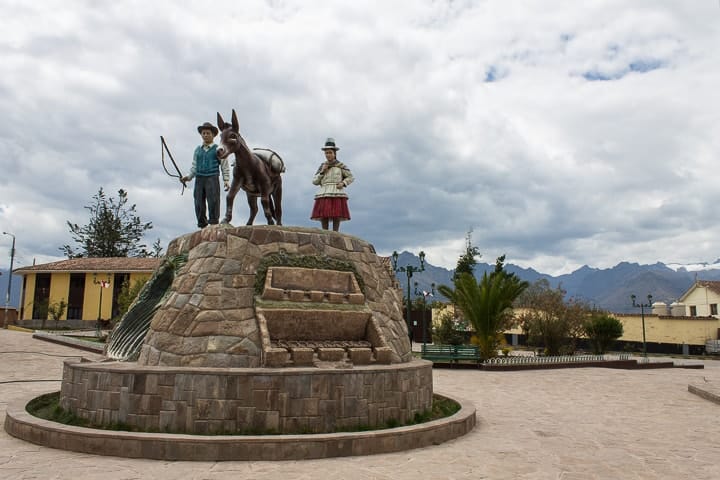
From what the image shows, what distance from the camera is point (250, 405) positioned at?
6.20 meters

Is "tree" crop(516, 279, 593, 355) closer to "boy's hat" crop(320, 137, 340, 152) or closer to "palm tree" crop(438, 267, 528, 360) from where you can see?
"palm tree" crop(438, 267, 528, 360)

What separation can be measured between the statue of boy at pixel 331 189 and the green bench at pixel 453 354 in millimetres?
10765

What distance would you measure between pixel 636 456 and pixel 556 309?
1840 cm

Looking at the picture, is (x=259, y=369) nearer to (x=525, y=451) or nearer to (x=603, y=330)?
(x=525, y=451)

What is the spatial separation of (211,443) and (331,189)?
5.83 meters

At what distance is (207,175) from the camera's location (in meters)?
9.10

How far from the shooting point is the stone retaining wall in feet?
20.2

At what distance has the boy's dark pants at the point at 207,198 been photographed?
9109 mm

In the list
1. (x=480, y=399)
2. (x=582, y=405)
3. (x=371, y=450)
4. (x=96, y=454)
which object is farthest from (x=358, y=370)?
(x=582, y=405)

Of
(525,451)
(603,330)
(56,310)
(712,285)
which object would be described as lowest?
(525,451)

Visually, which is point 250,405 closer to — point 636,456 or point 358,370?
point 358,370

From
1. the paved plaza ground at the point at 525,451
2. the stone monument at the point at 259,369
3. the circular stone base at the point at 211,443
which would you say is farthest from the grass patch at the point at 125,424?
the paved plaza ground at the point at 525,451

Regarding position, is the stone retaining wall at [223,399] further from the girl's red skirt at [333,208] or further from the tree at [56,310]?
the tree at [56,310]

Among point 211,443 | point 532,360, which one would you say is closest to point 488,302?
point 532,360
